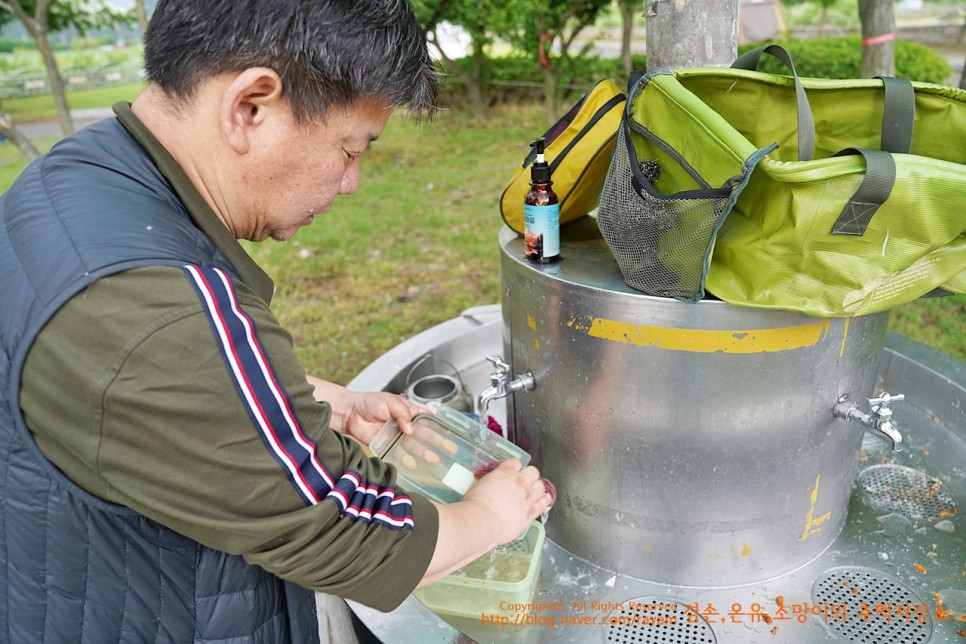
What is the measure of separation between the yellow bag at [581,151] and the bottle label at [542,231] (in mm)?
124

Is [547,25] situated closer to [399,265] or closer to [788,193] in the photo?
[399,265]

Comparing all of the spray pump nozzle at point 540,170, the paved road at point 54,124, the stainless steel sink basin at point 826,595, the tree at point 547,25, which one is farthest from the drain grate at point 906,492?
the paved road at point 54,124

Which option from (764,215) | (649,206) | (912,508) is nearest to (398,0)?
(649,206)

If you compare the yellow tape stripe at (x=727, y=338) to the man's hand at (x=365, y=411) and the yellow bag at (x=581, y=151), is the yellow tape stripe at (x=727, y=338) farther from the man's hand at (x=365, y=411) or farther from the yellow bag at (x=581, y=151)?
the man's hand at (x=365, y=411)

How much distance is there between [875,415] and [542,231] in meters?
0.95

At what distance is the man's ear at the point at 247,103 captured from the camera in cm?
106

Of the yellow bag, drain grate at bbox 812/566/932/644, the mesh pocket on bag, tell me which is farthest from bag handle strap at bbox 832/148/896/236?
drain grate at bbox 812/566/932/644

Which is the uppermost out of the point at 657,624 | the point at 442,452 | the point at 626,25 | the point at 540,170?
the point at 626,25

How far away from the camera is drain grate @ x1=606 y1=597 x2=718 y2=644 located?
1.80m

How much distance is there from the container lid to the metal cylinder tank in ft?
0.46

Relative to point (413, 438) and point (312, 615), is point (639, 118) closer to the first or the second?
point (413, 438)

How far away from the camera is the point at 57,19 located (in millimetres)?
8656

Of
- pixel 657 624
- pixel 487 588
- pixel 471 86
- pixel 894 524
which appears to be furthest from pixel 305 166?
pixel 471 86

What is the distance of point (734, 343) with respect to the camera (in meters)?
1.62
